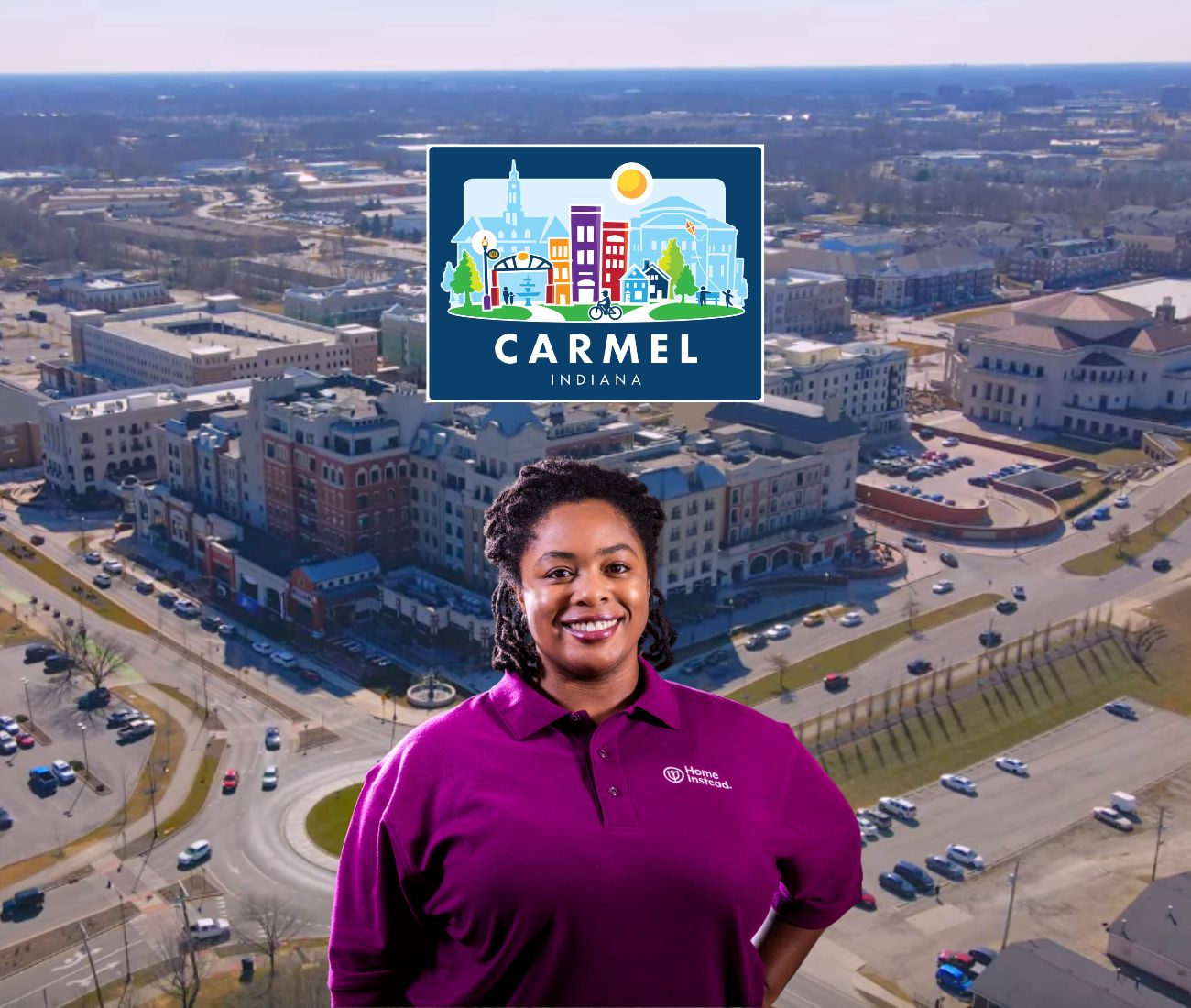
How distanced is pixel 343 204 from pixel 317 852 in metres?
54.6

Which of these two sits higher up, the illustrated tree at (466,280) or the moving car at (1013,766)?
the illustrated tree at (466,280)

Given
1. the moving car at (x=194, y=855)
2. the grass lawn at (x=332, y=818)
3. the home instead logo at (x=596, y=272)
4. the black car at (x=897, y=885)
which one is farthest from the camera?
the grass lawn at (x=332, y=818)

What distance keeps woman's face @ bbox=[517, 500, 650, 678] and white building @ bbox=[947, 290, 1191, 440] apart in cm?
3021

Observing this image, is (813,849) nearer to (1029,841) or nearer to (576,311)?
(576,311)

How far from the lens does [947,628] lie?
19922 millimetres

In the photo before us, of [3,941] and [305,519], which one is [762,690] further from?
[3,941]

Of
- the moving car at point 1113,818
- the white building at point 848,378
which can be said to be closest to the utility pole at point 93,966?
the moving car at point 1113,818

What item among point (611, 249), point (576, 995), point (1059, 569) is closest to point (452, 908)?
point (576, 995)

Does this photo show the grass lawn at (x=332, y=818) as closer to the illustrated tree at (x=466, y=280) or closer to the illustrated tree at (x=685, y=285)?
the illustrated tree at (x=466, y=280)

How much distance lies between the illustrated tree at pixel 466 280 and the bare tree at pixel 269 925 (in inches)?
324

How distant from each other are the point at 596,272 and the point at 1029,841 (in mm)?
10909

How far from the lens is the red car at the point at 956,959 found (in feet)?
39.7

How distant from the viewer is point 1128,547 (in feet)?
77.5

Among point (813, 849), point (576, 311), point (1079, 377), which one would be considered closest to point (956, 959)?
point (576, 311)
